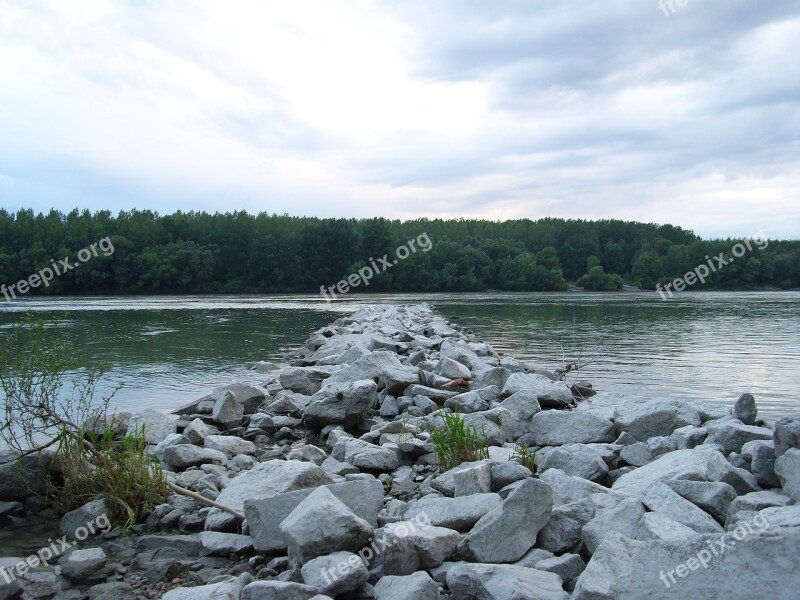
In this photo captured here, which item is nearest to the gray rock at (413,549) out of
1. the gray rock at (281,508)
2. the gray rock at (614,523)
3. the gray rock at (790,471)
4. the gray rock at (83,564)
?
the gray rock at (281,508)

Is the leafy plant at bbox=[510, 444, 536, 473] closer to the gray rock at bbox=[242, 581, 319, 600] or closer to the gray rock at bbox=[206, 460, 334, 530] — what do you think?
the gray rock at bbox=[206, 460, 334, 530]

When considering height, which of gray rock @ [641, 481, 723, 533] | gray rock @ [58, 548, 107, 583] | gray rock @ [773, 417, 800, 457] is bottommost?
gray rock @ [58, 548, 107, 583]

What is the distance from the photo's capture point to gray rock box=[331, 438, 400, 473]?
6.12 meters

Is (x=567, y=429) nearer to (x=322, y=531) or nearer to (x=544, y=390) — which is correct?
(x=544, y=390)

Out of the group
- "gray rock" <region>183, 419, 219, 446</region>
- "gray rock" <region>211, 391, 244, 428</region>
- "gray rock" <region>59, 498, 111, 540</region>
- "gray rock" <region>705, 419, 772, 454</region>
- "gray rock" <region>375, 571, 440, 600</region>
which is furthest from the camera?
"gray rock" <region>211, 391, 244, 428</region>

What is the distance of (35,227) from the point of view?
293 ft

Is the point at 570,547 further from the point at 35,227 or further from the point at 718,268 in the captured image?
the point at 35,227

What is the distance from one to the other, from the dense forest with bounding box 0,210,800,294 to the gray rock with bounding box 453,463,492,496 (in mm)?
81696

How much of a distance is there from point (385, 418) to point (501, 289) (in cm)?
8545

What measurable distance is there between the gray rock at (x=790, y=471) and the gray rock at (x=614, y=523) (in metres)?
1.00

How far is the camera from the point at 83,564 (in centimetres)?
438

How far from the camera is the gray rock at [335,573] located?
11.9ft

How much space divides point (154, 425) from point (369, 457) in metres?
3.05

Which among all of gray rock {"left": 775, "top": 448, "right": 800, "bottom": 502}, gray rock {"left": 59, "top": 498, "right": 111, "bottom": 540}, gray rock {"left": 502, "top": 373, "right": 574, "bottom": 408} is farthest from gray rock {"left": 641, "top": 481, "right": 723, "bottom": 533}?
gray rock {"left": 502, "top": 373, "right": 574, "bottom": 408}
